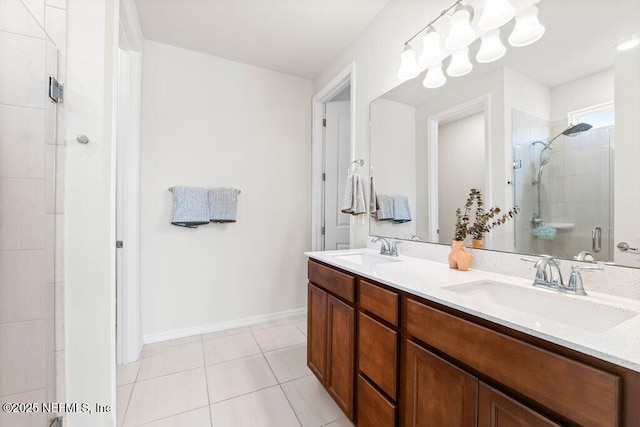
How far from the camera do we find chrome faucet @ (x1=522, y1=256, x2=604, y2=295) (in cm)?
90

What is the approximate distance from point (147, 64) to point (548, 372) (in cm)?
297

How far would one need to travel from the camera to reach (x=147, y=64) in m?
2.21

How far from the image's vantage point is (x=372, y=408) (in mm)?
1142

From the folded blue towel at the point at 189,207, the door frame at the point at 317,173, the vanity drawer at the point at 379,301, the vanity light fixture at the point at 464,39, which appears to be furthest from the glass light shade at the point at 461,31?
the folded blue towel at the point at 189,207

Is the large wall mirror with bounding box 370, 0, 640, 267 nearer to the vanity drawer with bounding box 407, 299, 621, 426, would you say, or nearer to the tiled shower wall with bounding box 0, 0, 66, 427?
the vanity drawer with bounding box 407, 299, 621, 426

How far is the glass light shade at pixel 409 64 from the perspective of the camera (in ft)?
5.19

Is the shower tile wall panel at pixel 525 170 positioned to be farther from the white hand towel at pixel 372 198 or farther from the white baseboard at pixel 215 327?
the white baseboard at pixel 215 327

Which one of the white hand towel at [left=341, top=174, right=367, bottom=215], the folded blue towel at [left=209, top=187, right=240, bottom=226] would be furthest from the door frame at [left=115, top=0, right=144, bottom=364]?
the white hand towel at [left=341, top=174, right=367, bottom=215]

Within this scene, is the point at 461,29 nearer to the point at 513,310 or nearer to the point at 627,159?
the point at 627,159

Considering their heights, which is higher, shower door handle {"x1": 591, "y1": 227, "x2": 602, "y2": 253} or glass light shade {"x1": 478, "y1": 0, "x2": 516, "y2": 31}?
glass light shade {"x1": 478, "y1": 0, "x2": 516, "y2": 31}

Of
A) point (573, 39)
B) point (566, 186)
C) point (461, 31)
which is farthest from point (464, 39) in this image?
point (566, 186)

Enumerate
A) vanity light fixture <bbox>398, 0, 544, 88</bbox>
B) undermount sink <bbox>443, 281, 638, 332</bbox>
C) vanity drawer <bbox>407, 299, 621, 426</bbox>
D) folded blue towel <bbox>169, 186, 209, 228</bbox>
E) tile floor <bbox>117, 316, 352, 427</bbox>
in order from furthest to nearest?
folded blue towel <bbox>169, 186, 209, 228</bbox> < tile floor <bbox>117, 316, 352, 427</bbox> < vanity light fixture <bbox>398, 0, 544, 88</bbox> < undermount sink <bbox>443, 281, 638, 332</bbox> < vanity drawer <bbox>407, 299, 621, 426</bbox>

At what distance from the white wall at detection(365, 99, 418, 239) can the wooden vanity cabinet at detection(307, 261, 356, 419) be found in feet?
1.95

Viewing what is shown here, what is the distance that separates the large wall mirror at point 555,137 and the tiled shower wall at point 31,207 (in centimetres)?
182
